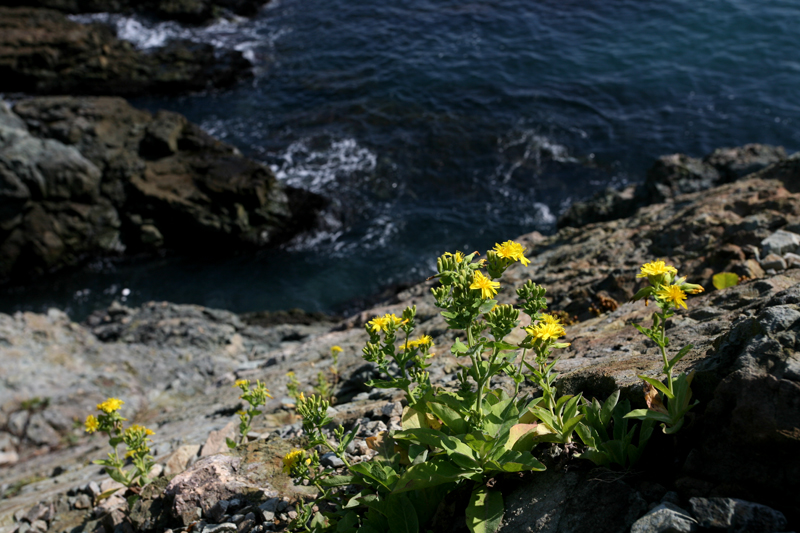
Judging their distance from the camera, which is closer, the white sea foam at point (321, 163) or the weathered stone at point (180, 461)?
the weathered stone at point (180, 461)

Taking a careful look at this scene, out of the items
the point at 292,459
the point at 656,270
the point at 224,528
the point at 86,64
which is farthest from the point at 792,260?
the point at 86,64

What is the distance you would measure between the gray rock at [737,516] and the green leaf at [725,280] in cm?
299

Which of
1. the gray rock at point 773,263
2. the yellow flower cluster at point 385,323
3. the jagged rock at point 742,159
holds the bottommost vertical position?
the jagged rock at point 742,159

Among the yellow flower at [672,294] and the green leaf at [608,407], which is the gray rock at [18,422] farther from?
the yellow flower at [672,294]

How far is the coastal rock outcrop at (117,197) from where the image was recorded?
46.1ft

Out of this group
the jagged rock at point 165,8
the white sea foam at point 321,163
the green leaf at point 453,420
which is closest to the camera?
the green leaf at point 453,420

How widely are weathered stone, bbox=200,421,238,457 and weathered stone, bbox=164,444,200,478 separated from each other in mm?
96

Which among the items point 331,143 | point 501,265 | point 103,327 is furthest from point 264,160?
point 501,265

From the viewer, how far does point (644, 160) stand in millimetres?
16562

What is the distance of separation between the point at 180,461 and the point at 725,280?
5054 millimetres

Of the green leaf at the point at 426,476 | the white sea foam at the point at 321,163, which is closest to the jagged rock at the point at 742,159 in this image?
the white sea foam at the point at 321,163

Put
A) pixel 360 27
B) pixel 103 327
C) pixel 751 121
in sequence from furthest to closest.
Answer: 1. pixel 360 27
2. pixel 751 121
3. pixel 103 327

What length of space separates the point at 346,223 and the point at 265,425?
10.3m

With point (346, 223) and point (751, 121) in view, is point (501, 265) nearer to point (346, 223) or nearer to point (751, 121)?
point (346, 223)
